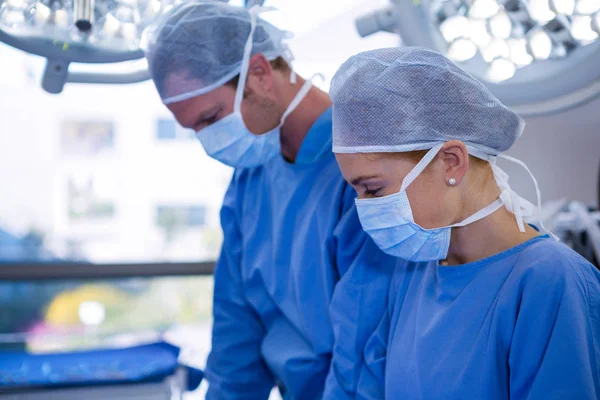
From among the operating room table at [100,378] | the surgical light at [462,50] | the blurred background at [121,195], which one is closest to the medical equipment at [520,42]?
the surgical light at [462,50]

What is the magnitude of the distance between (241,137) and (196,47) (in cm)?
21

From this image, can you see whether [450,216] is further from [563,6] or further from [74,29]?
[74,29]

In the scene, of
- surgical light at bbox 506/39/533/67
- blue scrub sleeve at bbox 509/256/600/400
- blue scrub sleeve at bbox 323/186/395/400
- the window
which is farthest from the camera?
the window

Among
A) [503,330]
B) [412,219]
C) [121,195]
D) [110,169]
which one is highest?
[412,219]

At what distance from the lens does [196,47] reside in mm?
1321

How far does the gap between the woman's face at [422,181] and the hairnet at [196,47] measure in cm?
47

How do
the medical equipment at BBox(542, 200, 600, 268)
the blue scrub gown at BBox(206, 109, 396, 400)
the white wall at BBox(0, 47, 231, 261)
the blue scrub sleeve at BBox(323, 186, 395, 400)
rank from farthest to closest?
the white wall at BBox(0, 47, 231, 261) < the medical equipment at BBox(542, 200, 600, 268) < the blue scrub gown at BBox(206, 109, 396, 400) < the blue scrub sleeve at BBox(323, 186, 395, 400)

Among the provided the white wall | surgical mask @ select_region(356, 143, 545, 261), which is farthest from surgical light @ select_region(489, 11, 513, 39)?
the white wall

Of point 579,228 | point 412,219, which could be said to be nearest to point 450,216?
point 412,219

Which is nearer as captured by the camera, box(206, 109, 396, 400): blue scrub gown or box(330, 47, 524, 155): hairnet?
box(330, 47, 524, 155): hairnet

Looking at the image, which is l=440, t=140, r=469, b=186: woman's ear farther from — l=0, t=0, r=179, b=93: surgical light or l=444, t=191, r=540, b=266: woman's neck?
l=0, t=0, r=179, b=93: surgical light

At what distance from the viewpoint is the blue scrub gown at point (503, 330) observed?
2.70 feet

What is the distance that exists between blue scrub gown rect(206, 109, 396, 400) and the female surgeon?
0.74 feet

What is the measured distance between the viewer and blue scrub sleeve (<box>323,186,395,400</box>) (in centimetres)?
118
